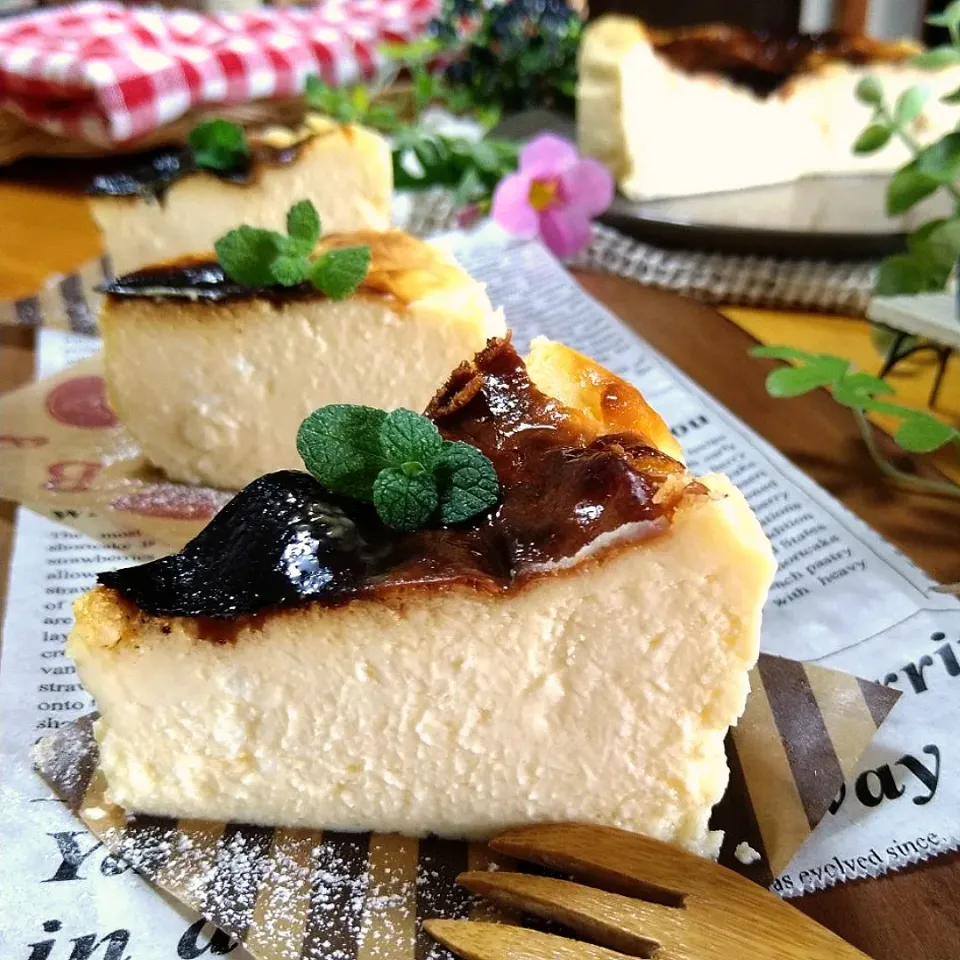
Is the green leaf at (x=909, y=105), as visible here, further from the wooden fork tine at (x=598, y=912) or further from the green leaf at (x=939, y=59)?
the wooden fork tine at (x=598, y=912)

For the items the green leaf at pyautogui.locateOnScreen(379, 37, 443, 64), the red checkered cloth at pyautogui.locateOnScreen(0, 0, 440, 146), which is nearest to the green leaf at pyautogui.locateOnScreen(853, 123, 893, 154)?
the green leaf at pyautogui.locateOnScreen(379, 37, 443, 64)

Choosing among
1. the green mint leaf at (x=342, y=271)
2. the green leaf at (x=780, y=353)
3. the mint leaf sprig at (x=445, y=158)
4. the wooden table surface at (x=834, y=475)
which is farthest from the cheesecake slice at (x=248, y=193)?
the green leaf at (x=780, y=353)

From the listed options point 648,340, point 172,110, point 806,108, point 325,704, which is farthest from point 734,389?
point 172,110

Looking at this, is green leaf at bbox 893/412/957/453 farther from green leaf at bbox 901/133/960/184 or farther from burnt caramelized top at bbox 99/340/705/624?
burnt caramelized top at bbox 99/340/705/624

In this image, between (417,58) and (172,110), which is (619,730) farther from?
(417,58)

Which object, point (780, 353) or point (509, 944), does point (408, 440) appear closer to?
point (509, 944)
